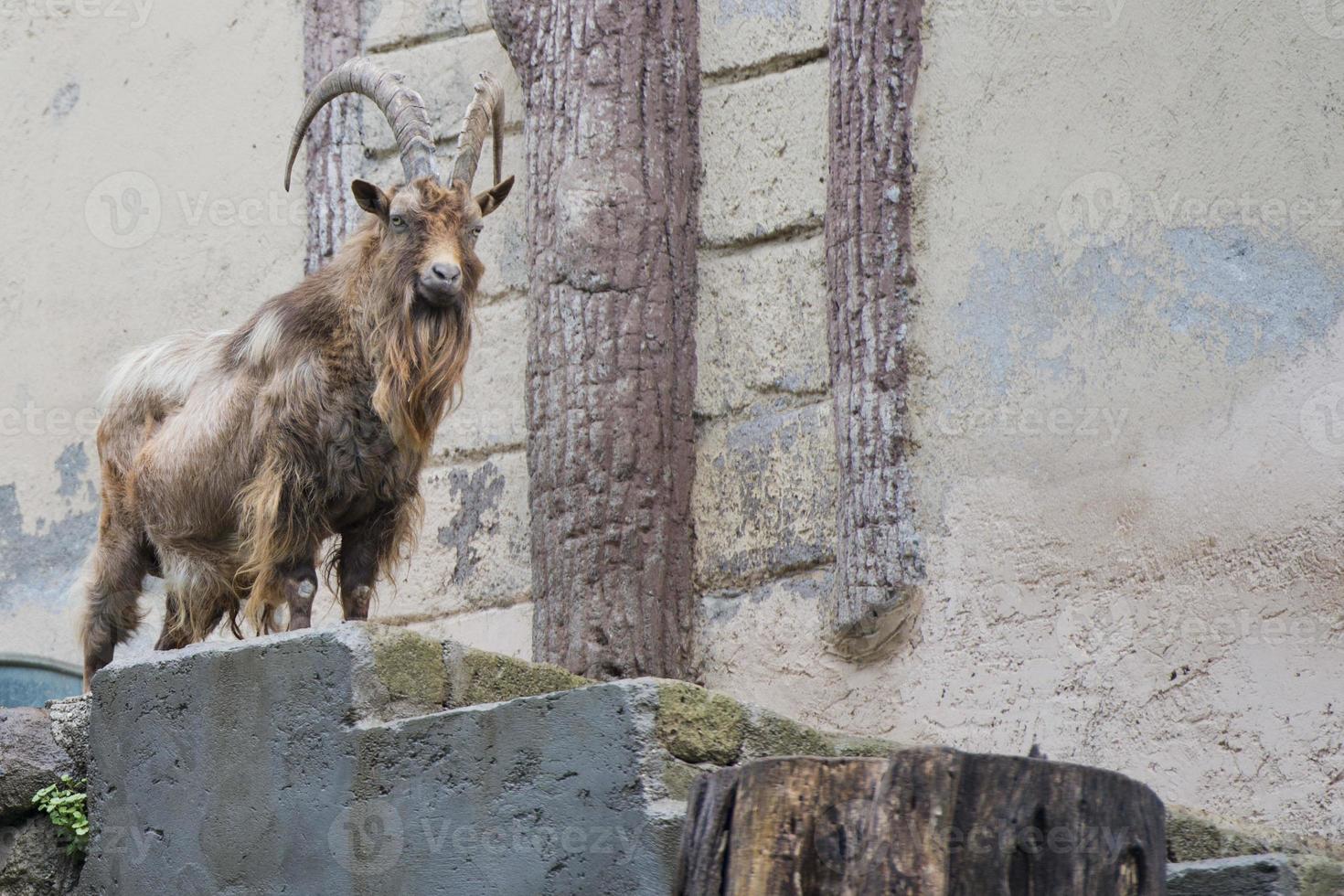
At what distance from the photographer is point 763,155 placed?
303 inches

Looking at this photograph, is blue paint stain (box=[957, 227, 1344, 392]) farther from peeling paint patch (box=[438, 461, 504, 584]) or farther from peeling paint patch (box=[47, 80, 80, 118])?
peeling paint patch (box=[47, 80, 80, 118])

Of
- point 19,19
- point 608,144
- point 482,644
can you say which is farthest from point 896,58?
point 19,19

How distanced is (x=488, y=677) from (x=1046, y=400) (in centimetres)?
289

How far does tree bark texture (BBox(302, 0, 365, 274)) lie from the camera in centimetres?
827

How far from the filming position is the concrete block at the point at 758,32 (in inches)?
303

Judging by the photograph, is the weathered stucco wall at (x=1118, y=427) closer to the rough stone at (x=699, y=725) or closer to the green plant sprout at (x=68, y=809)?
the rough stone at (x=699, y=725)

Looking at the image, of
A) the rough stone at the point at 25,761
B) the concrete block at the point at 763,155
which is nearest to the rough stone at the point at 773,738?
the rough stone at the point at 25,761

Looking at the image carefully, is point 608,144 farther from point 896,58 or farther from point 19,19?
point 19,19

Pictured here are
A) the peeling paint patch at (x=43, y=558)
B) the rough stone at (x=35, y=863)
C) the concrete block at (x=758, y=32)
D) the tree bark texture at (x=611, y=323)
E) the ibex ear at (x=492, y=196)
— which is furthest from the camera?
the peeling paint patch at (x=43, y=558)
